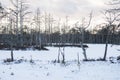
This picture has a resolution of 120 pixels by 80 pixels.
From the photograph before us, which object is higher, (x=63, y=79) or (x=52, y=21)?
(x=52, y=21)

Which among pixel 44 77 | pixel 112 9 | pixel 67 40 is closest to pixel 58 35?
pixel 67 40

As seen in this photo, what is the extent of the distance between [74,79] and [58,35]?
237ft

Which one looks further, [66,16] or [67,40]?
[67,40]

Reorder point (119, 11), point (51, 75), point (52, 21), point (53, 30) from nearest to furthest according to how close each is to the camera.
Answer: point (51, 75) < point (119, 11) < point (52, 21) < point (53, 30)

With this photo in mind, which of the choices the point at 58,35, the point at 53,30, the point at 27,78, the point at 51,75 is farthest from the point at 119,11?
the point at 53,30

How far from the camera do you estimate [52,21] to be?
78625 millimetres

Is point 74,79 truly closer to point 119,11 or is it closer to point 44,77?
point 44,77

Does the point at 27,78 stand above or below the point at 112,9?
below

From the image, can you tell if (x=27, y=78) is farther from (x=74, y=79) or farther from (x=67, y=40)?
(x=67, y=40)

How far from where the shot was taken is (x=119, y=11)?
58.4ft

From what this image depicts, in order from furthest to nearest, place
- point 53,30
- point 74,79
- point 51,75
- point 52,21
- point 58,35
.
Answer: point 53,30, point 58,35, point 52,21, point 51,75, point 74,79

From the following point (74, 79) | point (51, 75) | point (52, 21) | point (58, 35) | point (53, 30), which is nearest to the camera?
point (74, 79)

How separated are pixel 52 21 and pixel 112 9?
61086 mm

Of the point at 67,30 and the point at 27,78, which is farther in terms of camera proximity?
the point at 67,30
